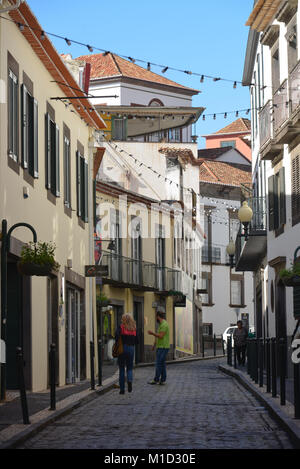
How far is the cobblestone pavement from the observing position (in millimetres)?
11070

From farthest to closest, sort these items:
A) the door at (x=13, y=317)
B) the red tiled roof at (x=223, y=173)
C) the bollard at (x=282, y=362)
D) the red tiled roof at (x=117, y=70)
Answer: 1. the red tiled roof at (x=223, y=173)
2. the red tiled roof at (x=117, y=70)
3. the door at (x=13, y=317)
4. the bollard at (x=282, y=362)

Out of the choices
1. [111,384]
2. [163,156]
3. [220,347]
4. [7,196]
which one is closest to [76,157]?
[111,384]

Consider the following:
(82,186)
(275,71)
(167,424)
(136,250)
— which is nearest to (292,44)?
(275,71)

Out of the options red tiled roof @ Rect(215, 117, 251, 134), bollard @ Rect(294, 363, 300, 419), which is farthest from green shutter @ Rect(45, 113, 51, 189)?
red tiled roof @ Rect(215, 117, 251, 134)

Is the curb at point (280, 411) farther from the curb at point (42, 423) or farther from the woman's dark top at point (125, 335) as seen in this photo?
the curb at point (42, 423)

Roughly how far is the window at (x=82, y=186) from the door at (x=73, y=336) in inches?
77.7

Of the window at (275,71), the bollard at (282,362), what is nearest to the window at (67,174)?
the window at (275,71)

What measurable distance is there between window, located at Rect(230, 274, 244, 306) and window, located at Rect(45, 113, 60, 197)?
52798mm

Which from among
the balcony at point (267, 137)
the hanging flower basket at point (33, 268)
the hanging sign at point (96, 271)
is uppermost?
the balcony at point (267, 137)

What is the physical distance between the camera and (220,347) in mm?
69438

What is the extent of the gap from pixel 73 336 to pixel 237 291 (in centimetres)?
5052

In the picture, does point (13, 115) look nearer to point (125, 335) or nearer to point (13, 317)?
point (13, 317)

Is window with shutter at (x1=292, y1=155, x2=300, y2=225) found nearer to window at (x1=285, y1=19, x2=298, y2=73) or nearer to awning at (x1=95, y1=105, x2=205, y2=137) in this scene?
window at (x1=285, y1=19, x2=298, y2=73)

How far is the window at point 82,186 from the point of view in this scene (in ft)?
83.2
